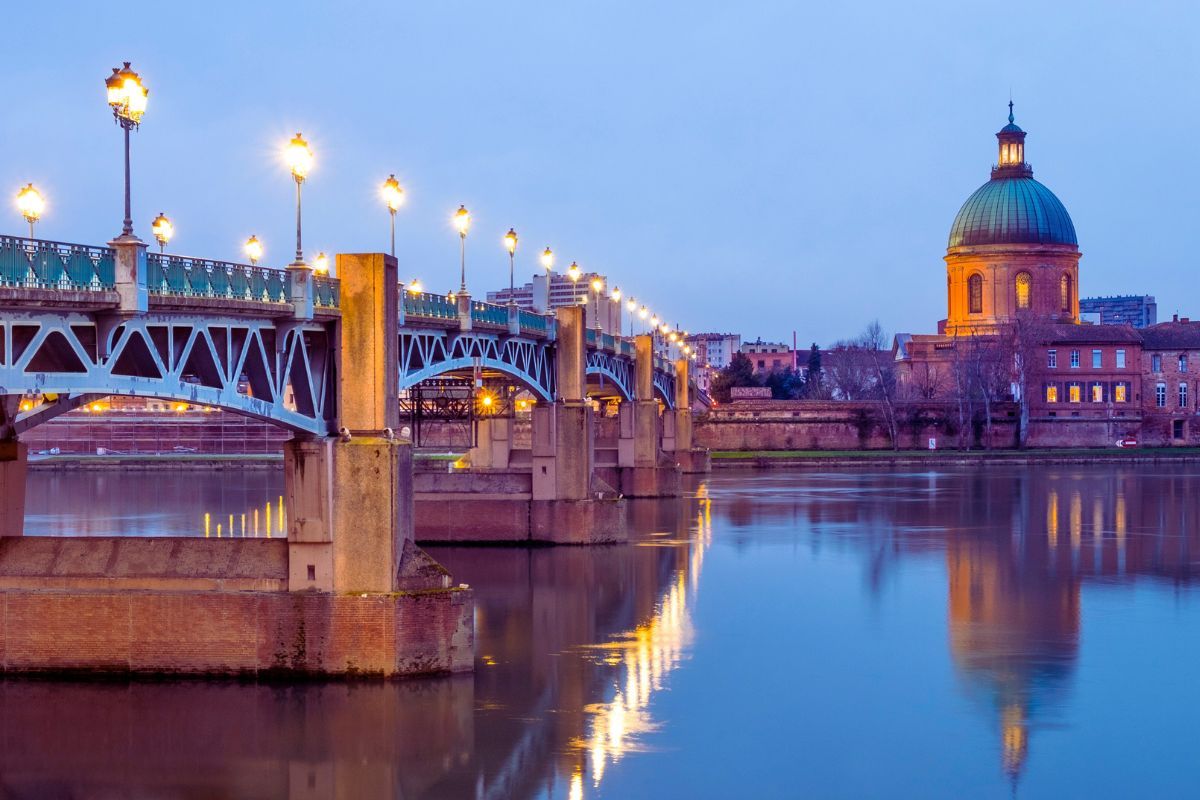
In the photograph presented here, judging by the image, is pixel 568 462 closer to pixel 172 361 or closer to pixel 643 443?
pixel 643 443

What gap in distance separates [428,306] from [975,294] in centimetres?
10493

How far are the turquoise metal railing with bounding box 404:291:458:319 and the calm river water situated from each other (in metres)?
6.87

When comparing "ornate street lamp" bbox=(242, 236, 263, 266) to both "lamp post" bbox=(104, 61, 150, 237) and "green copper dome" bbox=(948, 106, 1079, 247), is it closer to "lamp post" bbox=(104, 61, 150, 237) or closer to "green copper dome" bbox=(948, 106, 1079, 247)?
"lamp post" bbox=(104, 61, 150, 237)

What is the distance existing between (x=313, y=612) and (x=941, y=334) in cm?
12258

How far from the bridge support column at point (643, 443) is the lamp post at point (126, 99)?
48.7 m

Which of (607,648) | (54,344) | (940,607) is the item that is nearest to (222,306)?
(54,344)

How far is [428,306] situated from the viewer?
37406mm

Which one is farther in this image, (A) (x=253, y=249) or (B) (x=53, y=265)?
(A) (x=253, y=249)

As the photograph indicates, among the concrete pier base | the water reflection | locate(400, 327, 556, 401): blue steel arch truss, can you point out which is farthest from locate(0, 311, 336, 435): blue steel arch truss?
the water reflection

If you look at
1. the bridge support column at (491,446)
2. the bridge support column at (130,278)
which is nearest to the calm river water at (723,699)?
the bridge support column at (491,446)

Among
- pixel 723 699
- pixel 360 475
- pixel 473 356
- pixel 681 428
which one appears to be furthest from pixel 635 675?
pixel 681 428

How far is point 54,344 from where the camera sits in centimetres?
2384

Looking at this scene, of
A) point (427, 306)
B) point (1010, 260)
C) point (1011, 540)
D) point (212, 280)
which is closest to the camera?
point (212, 280)

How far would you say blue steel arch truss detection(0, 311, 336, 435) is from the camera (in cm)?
2244
